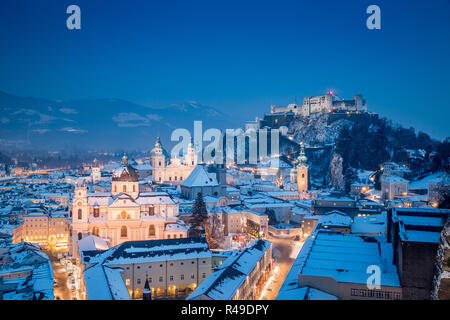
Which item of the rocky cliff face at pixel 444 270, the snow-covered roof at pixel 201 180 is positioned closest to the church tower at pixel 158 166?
the snow-covered roof at pixel 201 180

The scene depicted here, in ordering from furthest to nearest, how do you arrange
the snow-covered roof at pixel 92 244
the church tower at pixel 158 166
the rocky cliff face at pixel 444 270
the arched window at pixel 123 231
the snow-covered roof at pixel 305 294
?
the church tower at pixel 158 166 < the arched window at pixel 123 231 < the snow-covered roof at pixel 92 244 < the snow-covered roof at pixel 305 294 < the rocky cliff face at pixel 444 270

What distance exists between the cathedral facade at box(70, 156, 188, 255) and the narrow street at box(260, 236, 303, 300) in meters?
7.30

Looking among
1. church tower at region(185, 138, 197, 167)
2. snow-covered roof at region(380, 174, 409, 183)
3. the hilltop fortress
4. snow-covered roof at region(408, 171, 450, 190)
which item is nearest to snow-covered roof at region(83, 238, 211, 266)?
snow-covered roof at region(380, 174, 409, 183)

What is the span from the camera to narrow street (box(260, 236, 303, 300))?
1859cm

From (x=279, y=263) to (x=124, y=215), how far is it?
476 inches

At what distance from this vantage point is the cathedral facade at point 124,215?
26.3 m

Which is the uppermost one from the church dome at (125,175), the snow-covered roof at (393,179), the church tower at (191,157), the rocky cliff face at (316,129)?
the rocky cliff face at (316,129)

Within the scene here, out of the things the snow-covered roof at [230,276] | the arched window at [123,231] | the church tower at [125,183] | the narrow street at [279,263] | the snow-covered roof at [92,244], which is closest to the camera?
the snow-covered roof at [230,276]

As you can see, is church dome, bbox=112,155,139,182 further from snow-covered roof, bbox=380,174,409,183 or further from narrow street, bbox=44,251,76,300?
snow-covered roof, bbox=380,174,409,183

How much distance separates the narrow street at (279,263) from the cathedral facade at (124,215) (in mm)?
7305

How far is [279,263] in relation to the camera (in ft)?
77.0

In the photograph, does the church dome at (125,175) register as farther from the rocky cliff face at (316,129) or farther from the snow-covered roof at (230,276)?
the rocky cliff face at (316,129)
